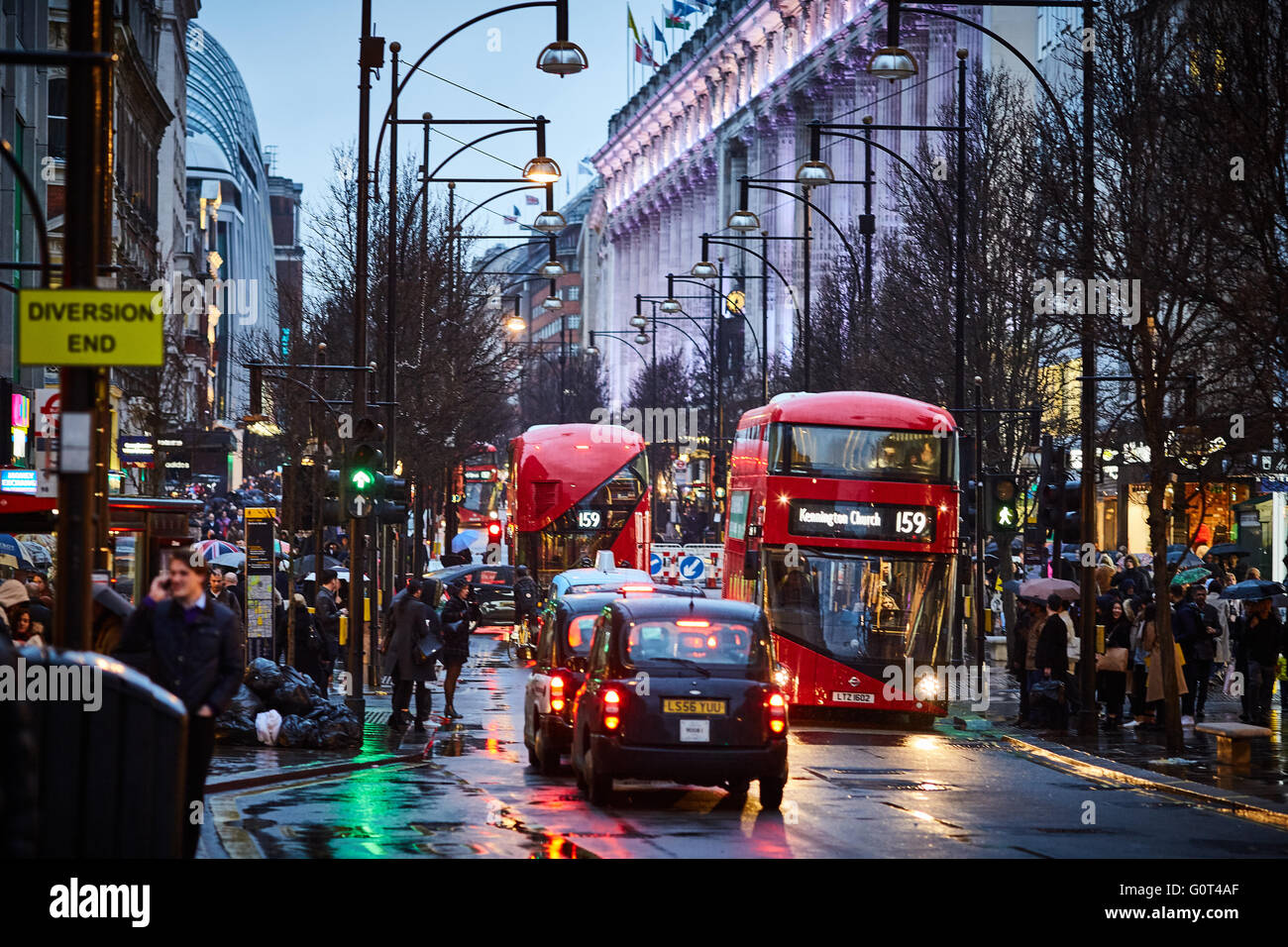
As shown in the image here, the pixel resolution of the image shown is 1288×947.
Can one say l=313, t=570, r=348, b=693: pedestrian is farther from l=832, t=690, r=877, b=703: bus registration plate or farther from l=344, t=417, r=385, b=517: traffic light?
l=832, t=690, r=877, b=703: bus registration plate

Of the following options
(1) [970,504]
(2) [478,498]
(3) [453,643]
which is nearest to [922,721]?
(1) [970,504]

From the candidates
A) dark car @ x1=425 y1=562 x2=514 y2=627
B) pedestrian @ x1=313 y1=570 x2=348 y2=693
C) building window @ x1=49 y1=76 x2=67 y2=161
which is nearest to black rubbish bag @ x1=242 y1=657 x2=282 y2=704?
pedestrian @ x1=313 y1=570 x2=348 y2=693

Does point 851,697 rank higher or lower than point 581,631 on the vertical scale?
lower

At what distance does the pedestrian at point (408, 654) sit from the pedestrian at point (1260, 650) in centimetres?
979

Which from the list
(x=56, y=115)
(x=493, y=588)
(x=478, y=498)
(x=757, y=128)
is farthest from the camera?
(x=757, y=128)

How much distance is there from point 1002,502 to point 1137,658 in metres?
3.04

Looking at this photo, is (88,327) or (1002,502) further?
(1002,502)

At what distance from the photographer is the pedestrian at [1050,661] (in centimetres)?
2588

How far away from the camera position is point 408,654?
25.0 m

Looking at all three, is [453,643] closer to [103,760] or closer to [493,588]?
[103,760]

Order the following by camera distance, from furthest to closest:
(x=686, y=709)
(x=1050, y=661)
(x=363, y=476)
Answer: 1. (x=1050, y=661)
2. (x=363, y=476)
3. (x=686, y=709)

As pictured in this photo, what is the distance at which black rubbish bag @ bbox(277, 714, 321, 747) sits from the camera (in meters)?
21.5

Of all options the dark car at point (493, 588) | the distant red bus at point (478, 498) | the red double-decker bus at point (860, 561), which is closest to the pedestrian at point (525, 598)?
the dark car at point (493, 588)
